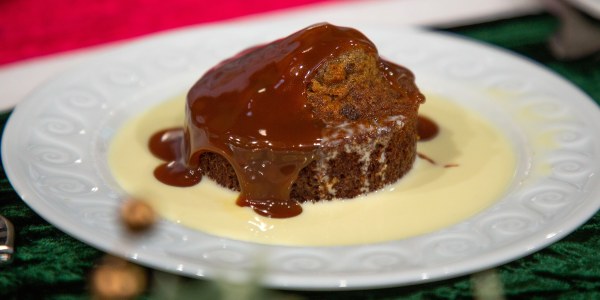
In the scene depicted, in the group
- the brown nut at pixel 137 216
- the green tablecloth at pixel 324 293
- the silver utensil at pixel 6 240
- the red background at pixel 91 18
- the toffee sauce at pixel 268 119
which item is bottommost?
the red background at pixel 91 18

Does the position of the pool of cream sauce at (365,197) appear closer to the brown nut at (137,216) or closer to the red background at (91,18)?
the brown nut at (137,216)

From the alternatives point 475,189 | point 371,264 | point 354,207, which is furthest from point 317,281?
point 475,189

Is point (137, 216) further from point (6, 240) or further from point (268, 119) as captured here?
point (268, 119)

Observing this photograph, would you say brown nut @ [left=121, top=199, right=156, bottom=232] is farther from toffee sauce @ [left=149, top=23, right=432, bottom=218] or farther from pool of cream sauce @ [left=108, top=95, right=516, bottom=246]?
toffee sauce @ [left=149, top=23, right=432, bottom=218]

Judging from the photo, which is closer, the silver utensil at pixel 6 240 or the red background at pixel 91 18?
the silver utensil at pixel 6 240

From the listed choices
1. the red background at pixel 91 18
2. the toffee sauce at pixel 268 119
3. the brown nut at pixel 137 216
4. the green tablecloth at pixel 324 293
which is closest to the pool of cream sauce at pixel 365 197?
the toffee sauce at pixel 268 119

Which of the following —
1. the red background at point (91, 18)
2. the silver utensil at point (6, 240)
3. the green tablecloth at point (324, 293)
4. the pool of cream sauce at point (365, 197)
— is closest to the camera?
the green tablecloth at point (324, 293)
